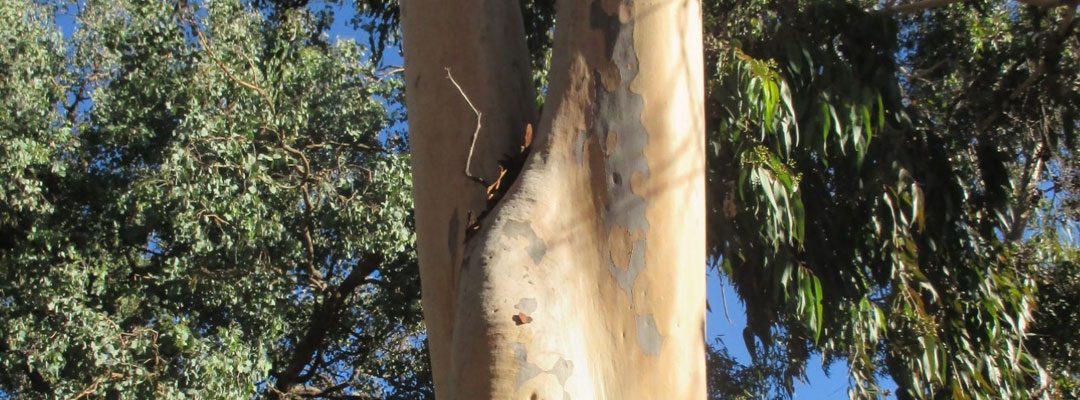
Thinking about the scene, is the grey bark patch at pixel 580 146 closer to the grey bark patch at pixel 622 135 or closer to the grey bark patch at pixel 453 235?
the grey bark patch at pixel 622 135

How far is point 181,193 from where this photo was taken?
6508mm

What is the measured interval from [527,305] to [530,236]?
0.53 feet

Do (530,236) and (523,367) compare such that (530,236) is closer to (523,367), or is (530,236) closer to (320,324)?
(523,367)

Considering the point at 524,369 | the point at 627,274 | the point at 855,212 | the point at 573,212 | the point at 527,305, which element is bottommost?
the point at 524,369

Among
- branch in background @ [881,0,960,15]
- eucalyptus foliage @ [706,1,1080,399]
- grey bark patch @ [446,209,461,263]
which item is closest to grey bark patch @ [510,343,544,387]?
grey bark patch @ [446,209,461,263]

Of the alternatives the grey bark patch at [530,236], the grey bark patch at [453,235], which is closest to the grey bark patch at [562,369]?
the grey bark patch at [530,236]

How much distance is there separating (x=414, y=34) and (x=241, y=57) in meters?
4.74

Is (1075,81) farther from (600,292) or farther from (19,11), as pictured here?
(19,11)

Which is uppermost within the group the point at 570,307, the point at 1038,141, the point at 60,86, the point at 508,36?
the point at 60,86

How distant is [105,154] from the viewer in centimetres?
783

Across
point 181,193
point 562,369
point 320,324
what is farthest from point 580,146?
point 320,324

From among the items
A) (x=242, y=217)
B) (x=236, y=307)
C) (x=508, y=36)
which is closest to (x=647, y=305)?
(x=508, y=36)

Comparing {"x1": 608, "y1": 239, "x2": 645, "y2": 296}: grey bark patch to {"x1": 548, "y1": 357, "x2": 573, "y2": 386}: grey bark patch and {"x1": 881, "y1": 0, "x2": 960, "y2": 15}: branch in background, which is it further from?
{"x1": 881, "y1": 0, "x2": 960, "y2": 15}: branch in background

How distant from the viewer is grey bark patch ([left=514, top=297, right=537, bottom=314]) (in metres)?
2.19
